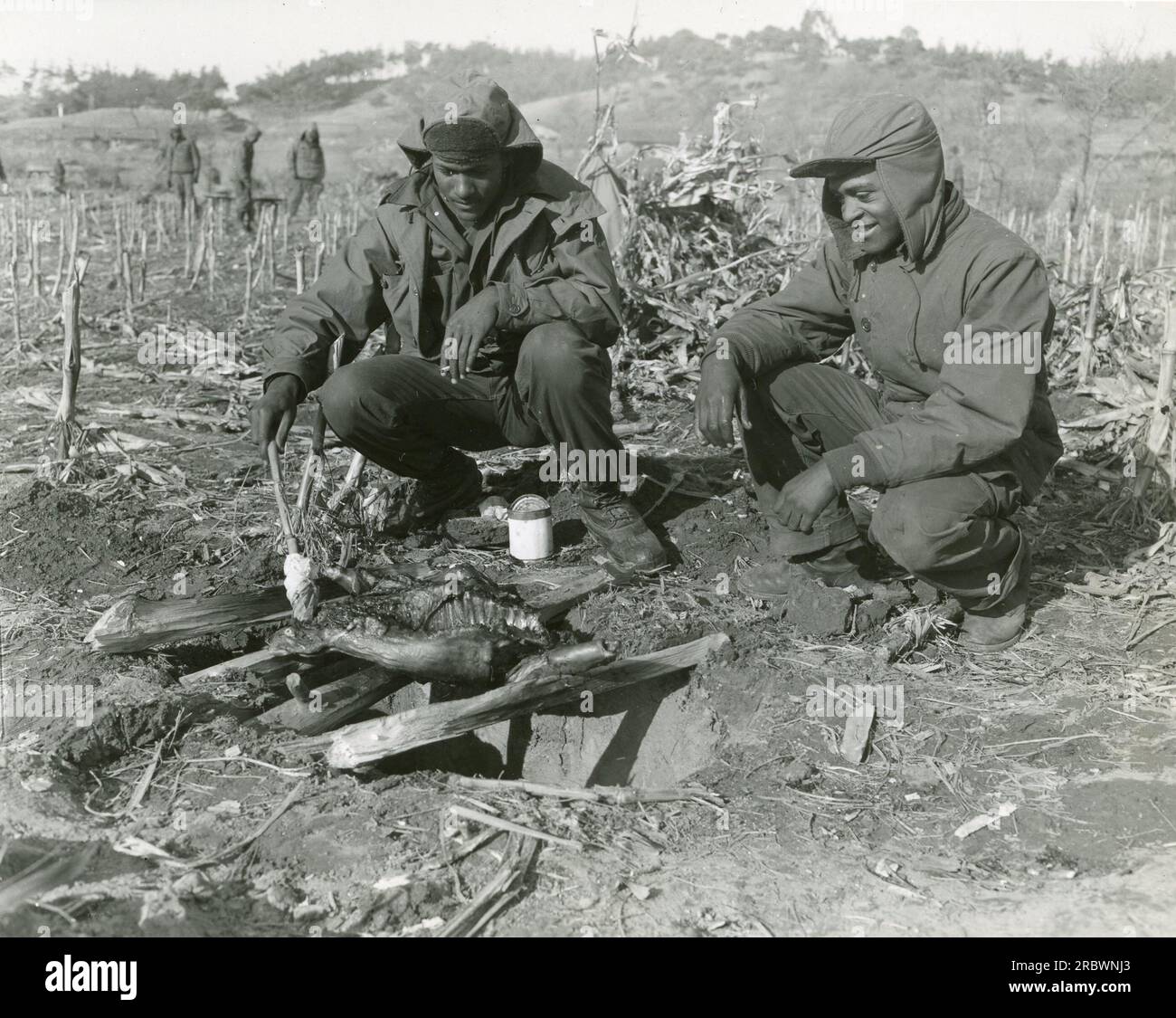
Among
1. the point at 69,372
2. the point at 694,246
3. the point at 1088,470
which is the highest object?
the point at 694,246

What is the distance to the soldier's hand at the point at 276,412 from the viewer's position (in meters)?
3.73

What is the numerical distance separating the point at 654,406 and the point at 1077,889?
4247 millimetres

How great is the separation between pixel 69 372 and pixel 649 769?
315 cm

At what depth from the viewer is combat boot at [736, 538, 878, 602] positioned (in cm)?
401

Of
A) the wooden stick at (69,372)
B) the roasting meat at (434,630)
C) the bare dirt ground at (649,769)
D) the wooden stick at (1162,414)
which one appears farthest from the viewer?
the wooden stick at (69,372)

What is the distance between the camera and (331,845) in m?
2.70

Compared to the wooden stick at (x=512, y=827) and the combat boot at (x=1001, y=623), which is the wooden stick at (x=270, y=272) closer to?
the combat boot at (x=1001, y=623)

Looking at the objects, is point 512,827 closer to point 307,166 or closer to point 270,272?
point 270,272

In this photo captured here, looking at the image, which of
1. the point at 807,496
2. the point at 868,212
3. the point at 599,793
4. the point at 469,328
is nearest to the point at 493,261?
the point at 469,328

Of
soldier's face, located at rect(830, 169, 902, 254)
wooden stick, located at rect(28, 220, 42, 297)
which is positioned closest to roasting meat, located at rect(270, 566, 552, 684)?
soldier's face, located at rect(830, 169, 902, 254)

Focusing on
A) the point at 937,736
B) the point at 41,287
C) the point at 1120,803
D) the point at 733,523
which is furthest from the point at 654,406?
the point at 41,287

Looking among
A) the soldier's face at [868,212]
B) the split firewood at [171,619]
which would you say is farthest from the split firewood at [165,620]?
the soldier's face at [868,212]

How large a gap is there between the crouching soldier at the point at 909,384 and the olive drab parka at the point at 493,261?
629 mm

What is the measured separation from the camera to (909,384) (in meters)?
3.79
